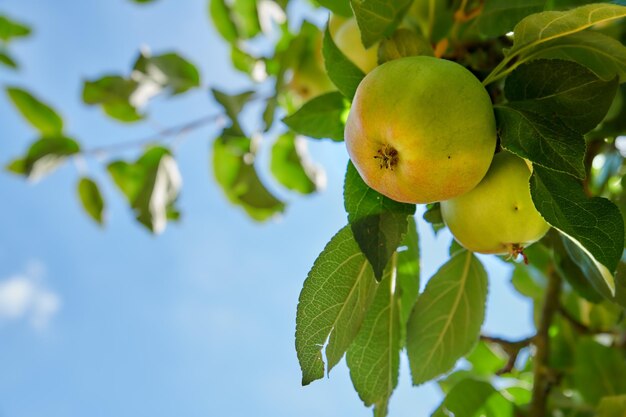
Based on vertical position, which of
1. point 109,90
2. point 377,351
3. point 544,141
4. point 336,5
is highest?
point 336,5

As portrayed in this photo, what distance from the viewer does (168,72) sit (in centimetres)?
232

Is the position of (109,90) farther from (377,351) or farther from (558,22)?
(558,22)

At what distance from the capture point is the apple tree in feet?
3.08

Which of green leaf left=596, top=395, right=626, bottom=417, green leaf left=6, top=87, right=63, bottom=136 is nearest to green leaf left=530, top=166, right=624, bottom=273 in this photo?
green leaf left=596, top=395, right=626, bottom=417

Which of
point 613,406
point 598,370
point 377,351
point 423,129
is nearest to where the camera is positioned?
point 423,129

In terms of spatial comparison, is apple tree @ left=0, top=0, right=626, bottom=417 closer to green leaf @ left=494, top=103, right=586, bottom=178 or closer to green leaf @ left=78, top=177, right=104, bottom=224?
green leaf @ left=494, top=103, right=586, bottom=178

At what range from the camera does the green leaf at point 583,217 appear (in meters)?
0.95

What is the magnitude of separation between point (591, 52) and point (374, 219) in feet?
1.40

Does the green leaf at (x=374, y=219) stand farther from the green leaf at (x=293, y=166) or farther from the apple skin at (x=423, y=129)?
the green leaf at (x=293, y=166)

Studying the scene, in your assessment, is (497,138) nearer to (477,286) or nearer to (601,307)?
(477,286)

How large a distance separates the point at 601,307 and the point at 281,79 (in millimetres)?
1165

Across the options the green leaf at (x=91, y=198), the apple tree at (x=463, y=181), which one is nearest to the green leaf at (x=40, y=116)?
the green leaf at (x=91, y=198)

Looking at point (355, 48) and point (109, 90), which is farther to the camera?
point (109, 90)

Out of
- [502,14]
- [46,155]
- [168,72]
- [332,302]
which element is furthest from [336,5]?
[46,155]
